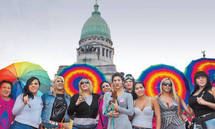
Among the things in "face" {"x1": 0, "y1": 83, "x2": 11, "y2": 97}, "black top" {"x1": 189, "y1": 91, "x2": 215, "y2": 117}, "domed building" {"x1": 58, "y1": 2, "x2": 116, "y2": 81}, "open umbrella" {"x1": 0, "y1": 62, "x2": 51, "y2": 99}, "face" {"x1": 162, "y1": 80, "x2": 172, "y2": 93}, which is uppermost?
"domed building" {"x1": 58, "y1": 2, "x2": 116, "y2": 81}

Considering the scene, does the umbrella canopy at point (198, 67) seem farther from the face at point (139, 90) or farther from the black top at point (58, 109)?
the black top at point (58, 109)

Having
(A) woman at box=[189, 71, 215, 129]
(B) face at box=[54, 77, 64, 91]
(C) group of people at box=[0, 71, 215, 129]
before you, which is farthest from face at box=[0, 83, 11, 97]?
(A) woman at box=[189, 71, 215, 129]

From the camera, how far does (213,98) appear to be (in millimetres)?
4320

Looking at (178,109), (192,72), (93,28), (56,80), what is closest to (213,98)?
(178,109)

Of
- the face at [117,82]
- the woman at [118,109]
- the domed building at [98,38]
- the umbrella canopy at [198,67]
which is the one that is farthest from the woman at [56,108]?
the domed building at [98,38]

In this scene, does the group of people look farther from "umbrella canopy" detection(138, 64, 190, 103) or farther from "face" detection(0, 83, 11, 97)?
"umbrella canopy" detection(138, 64, 190, 103)

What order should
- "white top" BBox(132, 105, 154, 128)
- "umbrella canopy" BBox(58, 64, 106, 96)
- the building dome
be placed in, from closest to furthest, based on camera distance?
1. "white top" BBox(132, 105, 154, 128)
2. "umbrella canopy" BBox(58, 64, 106, 96)
3. the building dome

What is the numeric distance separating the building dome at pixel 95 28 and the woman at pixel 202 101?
200ft

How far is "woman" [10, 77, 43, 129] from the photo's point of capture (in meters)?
4.94

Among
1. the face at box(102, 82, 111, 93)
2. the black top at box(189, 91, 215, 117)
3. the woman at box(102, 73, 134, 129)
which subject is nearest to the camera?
the black top at box(189, 91, 215, 117)

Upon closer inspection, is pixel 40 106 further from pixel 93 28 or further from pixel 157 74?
pixel 93 28

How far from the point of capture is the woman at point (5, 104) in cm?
554

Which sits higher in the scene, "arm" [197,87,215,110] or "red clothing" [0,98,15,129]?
"arm" [197,87,215,110]

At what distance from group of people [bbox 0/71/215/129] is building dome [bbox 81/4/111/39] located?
60.0 m
